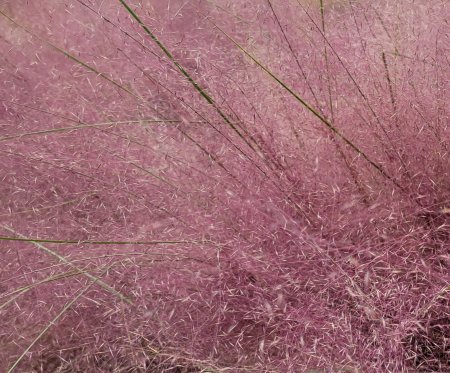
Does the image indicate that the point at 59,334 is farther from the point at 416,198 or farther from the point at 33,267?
the point at 416,198

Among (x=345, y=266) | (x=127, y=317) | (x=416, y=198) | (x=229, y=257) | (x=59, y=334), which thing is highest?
(x=416, y=198)

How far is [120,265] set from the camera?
1.64 m

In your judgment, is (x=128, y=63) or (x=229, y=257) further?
(x=128, y=63)

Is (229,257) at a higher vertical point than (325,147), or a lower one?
lower

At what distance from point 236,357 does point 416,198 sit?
55 cm

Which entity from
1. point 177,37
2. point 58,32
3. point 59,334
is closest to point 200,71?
point 177,37

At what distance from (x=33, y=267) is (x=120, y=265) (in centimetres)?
25

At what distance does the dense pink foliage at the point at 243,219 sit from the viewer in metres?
1.50

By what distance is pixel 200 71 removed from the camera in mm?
2002

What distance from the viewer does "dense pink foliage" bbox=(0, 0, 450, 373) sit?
150 cm

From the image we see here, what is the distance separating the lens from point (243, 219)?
5.38 feet

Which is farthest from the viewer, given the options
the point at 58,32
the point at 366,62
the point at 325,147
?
the point at 58,32

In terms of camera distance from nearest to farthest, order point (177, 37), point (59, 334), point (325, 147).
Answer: point (59, 334) < point (325, 147) < point (177, 37)

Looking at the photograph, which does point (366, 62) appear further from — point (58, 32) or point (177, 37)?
point (58, 32)
